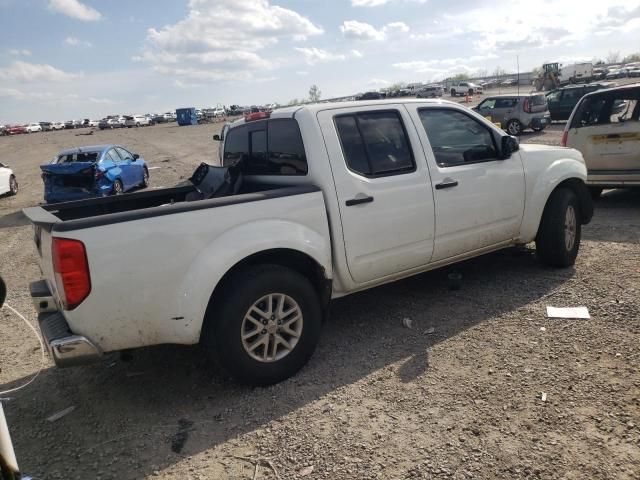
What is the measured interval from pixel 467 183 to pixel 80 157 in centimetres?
1137

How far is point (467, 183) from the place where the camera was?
4523mm

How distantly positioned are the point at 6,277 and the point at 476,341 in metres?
6.33

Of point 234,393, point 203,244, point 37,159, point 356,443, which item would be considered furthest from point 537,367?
point 37,159

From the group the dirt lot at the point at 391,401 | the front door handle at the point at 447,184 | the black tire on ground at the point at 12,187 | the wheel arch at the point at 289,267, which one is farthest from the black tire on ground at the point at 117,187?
the front door handle at the point at 447,184

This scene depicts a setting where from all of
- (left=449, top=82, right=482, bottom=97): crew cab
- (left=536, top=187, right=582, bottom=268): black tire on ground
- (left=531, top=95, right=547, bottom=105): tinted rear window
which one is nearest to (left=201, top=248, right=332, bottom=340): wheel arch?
(left=536, top=187, right=582, bottom=268): black tire on ground

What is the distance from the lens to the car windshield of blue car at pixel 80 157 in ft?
42.1

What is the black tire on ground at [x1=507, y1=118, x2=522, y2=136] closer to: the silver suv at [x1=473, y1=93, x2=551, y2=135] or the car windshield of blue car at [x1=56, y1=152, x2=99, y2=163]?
the silver suv at [x1=473, y1=93, x2=551, y2=135]

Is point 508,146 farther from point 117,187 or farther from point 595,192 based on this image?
point 117,187

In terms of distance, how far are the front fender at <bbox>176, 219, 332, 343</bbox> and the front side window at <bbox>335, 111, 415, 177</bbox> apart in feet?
2.67

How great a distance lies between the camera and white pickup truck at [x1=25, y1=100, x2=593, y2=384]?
3008 millimetres

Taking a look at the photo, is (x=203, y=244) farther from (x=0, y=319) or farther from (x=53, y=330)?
(x=0, y=319)

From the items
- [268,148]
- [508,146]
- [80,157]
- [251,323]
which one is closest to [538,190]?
[508,146]

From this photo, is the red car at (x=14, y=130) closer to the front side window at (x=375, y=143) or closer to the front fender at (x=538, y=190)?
the front side window at (x=375, y=143)

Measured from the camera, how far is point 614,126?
26.2 feet
